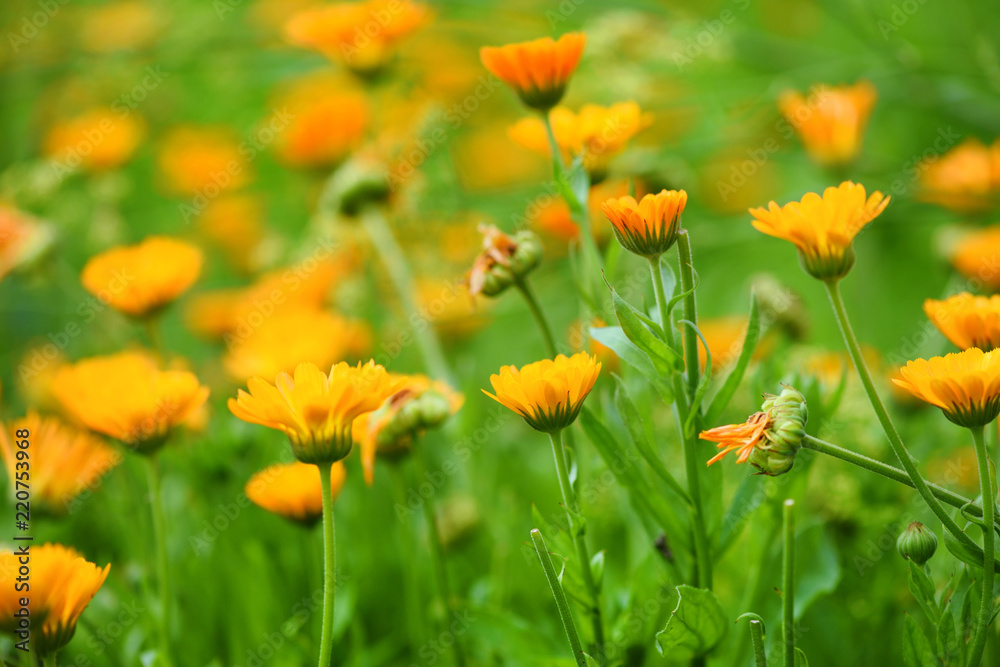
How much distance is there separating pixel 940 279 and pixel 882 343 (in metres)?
0.34

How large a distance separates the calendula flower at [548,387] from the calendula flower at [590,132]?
0.25 m

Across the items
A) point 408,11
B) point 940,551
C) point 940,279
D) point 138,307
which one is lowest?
point 940,279

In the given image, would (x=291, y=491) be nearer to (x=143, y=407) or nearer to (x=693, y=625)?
(x=143, y=407)

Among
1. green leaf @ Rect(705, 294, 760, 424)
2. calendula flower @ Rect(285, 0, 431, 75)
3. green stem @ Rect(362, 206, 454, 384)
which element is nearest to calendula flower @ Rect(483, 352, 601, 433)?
green leaf @ Rect(705, 294, 760, 424)

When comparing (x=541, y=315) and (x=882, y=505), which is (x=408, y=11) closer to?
(x=541, y=315)

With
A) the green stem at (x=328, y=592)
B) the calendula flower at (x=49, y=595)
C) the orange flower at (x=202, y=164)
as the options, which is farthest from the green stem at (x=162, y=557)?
the orange flower at (x=202, y=164)

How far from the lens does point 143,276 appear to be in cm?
98

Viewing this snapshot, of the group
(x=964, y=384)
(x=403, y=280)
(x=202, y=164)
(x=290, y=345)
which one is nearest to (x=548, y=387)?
(x=964, y=384)

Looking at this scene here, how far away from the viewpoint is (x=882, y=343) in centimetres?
148

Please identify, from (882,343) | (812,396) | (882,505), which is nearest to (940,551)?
(882,505)

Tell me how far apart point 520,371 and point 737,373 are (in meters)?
0.16

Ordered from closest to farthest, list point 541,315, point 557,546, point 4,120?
point 557,546 < point 541,315 < point 4,120

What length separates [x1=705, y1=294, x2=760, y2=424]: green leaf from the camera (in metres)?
0.60

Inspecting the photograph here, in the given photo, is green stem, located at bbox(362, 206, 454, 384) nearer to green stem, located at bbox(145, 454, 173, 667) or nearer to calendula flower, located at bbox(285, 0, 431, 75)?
calendula flower, located at bbox(285, 0, 431, 75)
